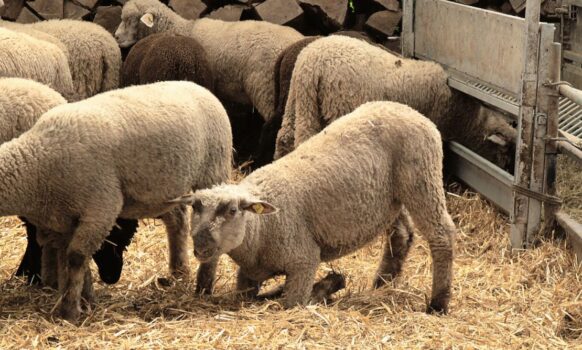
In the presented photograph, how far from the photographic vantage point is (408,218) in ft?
20.4

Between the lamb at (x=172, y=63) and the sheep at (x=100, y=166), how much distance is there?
206 cm

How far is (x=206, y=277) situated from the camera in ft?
19.4

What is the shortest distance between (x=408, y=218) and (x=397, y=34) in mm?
3968

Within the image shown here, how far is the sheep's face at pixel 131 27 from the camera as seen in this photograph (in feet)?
31.3

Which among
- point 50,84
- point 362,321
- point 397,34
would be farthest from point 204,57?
point 362,321

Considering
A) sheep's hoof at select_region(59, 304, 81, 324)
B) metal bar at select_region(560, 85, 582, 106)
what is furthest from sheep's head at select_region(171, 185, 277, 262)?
metal bar at select_region(560, 85, 582, 106)

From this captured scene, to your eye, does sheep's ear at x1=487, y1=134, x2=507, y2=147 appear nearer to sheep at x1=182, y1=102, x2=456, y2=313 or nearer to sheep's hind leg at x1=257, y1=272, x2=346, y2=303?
sheep at x1=182, y1=102, x2=456, y2=313

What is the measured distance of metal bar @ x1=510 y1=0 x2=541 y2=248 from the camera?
6715 millimetres

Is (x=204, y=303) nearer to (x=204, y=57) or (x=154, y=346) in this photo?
(x=154, y=346)

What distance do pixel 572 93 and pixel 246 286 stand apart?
2171 mm

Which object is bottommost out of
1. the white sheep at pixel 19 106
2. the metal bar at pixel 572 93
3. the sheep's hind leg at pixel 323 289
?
the sheep's hind leg at pixel 323 289

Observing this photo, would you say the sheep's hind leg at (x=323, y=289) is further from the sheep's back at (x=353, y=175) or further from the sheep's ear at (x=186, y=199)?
the sheep's ear at (x=186, y=199)

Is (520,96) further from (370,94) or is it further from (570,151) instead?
(370,94)

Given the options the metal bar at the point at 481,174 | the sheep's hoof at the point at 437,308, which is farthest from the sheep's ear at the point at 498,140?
the sheep's hoof at the point at 437,308
